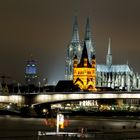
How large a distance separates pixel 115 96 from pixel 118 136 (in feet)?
235

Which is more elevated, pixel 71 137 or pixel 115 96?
pixel 115 96

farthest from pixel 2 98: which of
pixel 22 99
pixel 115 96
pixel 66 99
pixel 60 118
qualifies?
pixel 60 118

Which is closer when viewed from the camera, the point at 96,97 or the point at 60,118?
the point at 60,118

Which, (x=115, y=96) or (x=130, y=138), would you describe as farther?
(x=115, y=96)

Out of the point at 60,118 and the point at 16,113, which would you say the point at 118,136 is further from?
the point at 16,113

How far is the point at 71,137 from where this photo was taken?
205 ft

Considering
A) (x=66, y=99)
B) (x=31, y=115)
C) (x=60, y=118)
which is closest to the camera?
(x=60, y=118)

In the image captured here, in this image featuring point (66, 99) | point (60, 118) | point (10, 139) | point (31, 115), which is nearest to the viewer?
point (10, 139)

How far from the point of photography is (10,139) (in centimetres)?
6091

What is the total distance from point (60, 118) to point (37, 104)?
221 feet

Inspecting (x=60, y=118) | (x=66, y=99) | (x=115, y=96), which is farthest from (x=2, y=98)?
(x=60, y=118)

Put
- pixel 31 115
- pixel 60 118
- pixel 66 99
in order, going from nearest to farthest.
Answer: pixel 60 118 < pixel 31 115 < pixel 66 99

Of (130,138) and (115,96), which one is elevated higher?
(115,96)

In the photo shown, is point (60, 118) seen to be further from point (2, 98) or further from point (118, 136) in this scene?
point (2, 98)
